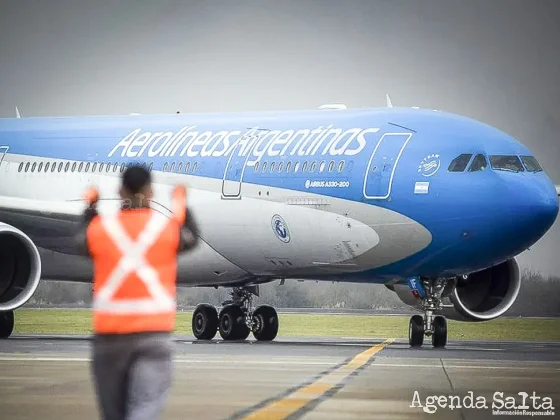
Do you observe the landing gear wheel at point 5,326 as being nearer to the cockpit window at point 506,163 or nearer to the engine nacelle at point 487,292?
the engine nacelle at point 487,292

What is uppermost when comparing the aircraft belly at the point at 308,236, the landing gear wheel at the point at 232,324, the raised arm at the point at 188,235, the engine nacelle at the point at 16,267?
the aircraft belly at the point at 308,236

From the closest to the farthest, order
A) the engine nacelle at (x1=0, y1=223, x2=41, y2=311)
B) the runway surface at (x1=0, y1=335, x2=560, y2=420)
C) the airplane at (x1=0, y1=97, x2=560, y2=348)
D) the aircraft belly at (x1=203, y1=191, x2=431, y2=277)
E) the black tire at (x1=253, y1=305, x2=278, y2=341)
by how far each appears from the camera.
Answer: the runway surface at (x1=0, y1=335, x2=560, y2=420)
the airplane at (x1=0, y1=97, x2=560, y2=348)
the aircraft belly at (x1=203, y1=191, x2=431, y2=277)
the engine nacelle at (x1=0, y1=223, x2=41, y2=311)
the black tire at (x1=253, y1=305, x2=278, y2=341)

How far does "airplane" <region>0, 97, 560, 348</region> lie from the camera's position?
91.5 ft

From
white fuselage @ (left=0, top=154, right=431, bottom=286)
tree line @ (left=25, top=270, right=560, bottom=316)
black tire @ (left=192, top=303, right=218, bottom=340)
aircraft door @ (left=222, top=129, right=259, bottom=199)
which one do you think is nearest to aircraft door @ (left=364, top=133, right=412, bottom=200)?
white fuselage @ (left=0, top=154, right=431, bottom=286)

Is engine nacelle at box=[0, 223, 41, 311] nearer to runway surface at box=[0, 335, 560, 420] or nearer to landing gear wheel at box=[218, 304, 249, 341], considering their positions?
runway surface at box=[0, 335, 560, 420]

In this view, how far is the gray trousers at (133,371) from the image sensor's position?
12227 mm

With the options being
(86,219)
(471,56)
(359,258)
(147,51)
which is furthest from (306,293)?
(147,51)

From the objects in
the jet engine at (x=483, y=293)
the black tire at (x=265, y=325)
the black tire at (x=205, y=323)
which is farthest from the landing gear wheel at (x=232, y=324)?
the jet engine at (x=483, y=293)

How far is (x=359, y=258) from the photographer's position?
94.9 feet

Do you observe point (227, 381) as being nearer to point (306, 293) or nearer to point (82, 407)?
point (82, 407)

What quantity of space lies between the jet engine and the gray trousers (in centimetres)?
1873

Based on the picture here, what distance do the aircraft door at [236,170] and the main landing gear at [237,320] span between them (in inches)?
123

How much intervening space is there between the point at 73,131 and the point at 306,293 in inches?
606

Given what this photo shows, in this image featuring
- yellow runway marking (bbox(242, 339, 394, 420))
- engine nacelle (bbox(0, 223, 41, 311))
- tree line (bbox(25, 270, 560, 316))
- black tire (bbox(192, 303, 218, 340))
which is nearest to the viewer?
yellow runway marking (bbox(242, 339, 394, 420))
